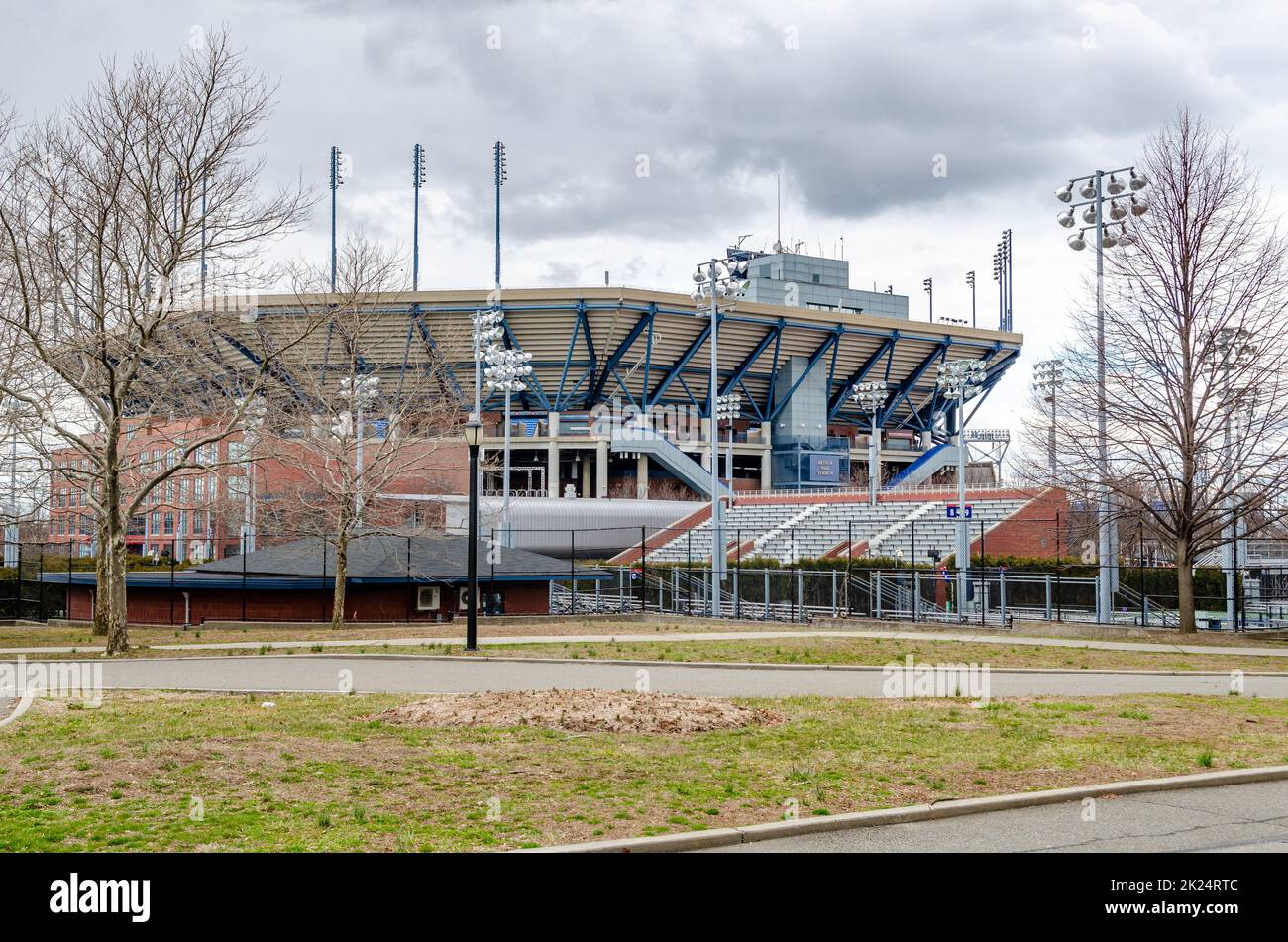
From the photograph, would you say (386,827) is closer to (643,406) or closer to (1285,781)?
(1285,781)

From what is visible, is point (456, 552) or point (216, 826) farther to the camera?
point (456, 552)

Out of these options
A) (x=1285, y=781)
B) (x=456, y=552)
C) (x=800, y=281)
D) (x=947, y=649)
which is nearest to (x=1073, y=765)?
(x=1285, y=781)

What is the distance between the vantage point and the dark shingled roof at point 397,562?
107ft

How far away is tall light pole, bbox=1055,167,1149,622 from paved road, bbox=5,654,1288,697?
31.4 feet

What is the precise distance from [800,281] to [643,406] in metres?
49.8

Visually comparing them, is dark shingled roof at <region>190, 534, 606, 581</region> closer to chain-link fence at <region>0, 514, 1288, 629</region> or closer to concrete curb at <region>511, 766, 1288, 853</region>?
chain-link fence at <region>0, 514, 1288, 629</region>

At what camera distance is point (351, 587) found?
3269cm

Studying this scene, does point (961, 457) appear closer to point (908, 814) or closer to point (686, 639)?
point (686, 639)

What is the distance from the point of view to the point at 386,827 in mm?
7277

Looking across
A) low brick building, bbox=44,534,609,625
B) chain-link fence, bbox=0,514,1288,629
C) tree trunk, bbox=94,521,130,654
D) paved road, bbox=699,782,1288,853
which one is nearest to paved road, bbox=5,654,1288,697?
tree trunk, bbox=94,521,130,654

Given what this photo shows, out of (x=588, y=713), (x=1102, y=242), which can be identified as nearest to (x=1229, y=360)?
(x=1102, y=242)

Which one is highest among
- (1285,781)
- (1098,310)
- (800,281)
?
(800,281)

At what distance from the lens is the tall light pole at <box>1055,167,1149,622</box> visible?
86.0ft

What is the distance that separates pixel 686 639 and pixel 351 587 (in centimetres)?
1339
